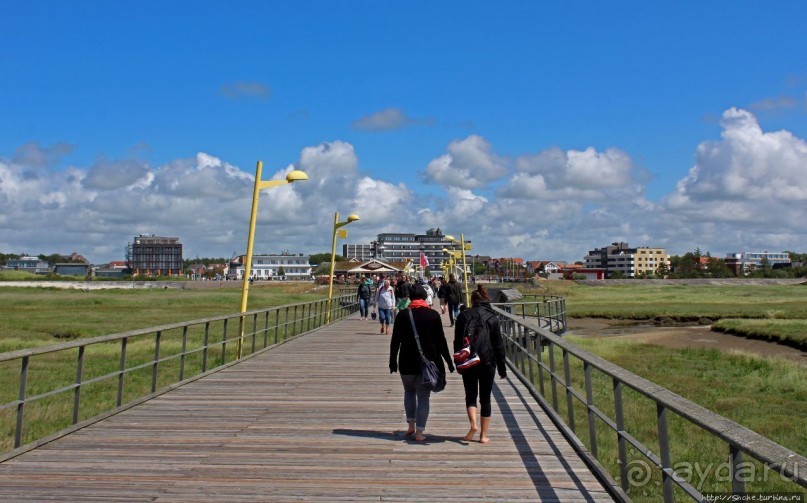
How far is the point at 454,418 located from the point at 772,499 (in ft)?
11.5

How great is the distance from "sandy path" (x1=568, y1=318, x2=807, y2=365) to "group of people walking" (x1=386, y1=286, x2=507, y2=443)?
21162mm

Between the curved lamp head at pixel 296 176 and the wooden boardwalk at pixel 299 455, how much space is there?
738 centimetres

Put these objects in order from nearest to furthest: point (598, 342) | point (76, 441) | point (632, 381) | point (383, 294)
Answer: point (632, 381)
point (76, 441)
point (383, 294)
point (598, 342)

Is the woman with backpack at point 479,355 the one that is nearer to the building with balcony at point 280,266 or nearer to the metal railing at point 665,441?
the metal railing at point 665,441

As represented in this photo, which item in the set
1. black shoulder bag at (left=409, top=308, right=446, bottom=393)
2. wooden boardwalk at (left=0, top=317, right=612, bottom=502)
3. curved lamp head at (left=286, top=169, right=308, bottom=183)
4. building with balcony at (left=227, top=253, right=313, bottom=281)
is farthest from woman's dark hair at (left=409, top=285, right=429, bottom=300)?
building with balcony at (left=227, top=253, right=313, bottom=281)

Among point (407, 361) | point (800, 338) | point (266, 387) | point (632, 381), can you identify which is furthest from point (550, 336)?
point (800, 338)

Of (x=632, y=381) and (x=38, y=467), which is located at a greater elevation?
(x=632, y=381)

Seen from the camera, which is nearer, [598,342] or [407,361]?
[407,361]

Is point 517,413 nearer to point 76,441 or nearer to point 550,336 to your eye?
point 550,336

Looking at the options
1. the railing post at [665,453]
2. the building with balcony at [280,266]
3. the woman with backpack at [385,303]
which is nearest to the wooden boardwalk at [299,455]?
the railing post at [665,453]

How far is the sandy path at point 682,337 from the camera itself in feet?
97.1

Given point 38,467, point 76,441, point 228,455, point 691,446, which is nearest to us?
point 38,467

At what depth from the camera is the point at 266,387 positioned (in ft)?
37.0

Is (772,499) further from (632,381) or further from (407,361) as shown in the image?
(407,361)
